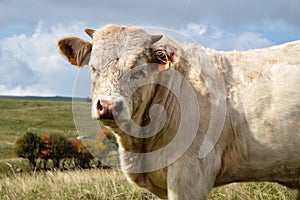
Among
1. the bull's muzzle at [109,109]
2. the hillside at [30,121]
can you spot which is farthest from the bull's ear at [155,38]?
the hillside at [30,121]

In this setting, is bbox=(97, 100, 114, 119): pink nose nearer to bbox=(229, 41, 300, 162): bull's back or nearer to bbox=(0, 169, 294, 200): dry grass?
bbox=(229, 41, 300, 162): bull's back

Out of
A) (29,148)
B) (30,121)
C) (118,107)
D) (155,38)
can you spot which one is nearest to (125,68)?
(118,107)

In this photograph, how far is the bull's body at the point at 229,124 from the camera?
546 centimetres

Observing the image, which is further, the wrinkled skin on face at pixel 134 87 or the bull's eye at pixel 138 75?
the bull's eye at pixel 138 75

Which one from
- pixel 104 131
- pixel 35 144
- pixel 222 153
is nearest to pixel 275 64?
pixel 222 153

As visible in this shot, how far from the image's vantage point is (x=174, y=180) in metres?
5.44

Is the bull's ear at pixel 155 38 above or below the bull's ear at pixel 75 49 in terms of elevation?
above

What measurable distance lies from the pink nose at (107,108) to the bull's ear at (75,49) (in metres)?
1.17

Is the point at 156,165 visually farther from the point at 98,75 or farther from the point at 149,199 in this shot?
the point at 149,199

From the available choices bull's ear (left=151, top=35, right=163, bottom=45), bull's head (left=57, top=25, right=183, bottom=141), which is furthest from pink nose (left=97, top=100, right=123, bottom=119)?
bull's ear (left=151, top=35, right=163, bottom=45)

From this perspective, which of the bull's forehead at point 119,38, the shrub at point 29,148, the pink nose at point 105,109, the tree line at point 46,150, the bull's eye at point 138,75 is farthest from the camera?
the shrub at point 29,148

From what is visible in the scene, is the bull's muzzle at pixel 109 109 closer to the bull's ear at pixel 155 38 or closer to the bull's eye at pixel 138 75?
the bull's eye at pixel 138 75

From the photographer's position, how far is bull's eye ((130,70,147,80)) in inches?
204

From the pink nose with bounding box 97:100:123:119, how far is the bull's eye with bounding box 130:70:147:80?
1.47 feet
